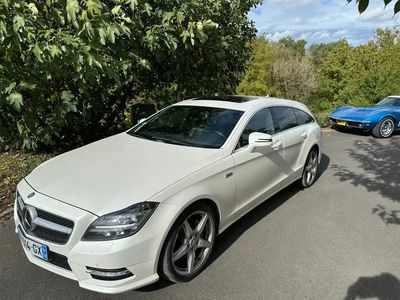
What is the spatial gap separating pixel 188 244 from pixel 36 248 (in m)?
1.21

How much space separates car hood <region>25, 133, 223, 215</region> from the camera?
2878 mm

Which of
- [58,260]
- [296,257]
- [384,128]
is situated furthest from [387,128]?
[58,260]

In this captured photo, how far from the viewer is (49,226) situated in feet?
9.30

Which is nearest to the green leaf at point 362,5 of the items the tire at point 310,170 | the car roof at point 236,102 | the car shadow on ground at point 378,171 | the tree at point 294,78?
the car roof at point 236,102

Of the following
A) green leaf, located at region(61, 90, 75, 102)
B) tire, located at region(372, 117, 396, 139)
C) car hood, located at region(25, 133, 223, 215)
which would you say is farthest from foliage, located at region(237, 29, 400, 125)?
car hood, located at region(25, 133, 223, 215)

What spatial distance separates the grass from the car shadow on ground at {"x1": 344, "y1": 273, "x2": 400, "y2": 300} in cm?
393

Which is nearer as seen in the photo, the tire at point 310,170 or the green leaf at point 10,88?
the green leaf at point 10,88

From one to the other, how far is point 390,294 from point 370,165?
456 cm

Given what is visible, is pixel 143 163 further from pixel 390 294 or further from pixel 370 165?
pixel 370 165

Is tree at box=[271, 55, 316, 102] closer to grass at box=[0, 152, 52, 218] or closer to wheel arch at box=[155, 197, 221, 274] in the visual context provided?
grass at box=[0, 152, 52, 218]

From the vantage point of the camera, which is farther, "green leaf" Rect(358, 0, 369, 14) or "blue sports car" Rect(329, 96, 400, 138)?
"blue sports car" Rect(329, 96, 400, 138)

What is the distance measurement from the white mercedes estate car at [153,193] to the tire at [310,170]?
0.98m

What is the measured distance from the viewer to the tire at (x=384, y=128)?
1016cm

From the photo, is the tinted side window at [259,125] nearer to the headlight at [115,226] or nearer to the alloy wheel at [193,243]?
the alloy wheel at [193,243]
